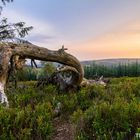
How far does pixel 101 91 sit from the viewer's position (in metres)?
13.2

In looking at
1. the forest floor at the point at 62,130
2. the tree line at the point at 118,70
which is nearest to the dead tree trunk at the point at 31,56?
the forest floor at the point at 62,130

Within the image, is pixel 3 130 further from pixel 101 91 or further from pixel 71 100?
pixel 101 91

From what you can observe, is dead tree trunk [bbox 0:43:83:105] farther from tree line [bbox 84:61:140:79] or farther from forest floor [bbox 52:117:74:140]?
tree line [bbox 84:61:140:79]

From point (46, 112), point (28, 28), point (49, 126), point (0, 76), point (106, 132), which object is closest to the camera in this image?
point (106, 132)

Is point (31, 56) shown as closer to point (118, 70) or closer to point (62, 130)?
point (62, 130)

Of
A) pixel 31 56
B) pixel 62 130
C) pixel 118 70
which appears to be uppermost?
pixel 31 56

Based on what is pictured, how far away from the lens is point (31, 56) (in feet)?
43.6

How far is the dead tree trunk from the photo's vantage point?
1202 cm

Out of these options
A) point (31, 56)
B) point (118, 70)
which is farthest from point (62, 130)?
point (118, 70)

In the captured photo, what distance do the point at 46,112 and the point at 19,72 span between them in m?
5.09

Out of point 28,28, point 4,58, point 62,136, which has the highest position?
point 28,28

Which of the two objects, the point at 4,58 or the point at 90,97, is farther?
the point at 90,97

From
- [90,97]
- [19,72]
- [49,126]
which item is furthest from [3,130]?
[19,72]

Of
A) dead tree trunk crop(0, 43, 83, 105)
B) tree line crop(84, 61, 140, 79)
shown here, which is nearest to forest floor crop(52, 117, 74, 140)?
dead tree trunk crop(0, 43, 83, 105)
